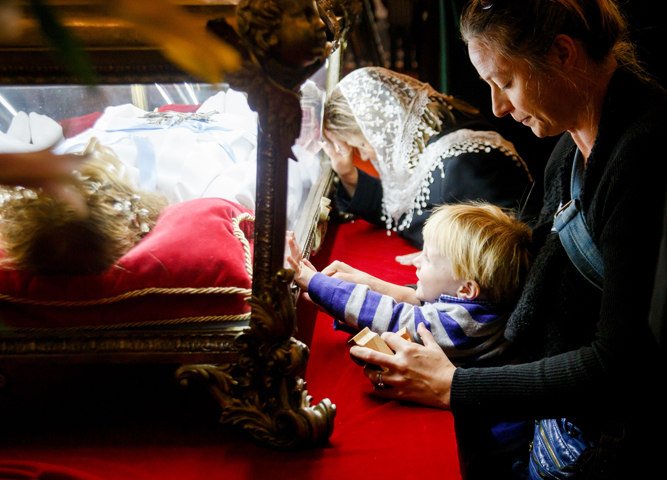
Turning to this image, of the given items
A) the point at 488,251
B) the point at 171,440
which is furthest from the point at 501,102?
the point at 171,440

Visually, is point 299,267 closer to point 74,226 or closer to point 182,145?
point 182,145

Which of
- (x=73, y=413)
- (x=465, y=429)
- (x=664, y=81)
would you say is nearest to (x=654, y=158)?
(x=465, y=429)

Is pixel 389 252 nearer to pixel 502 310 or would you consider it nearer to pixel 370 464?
pixel 502 310

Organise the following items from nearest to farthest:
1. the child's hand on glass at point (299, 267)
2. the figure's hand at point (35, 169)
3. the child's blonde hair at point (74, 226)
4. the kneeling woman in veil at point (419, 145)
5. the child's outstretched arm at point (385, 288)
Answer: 1. the figure's hand at point (35, 169)
2. the child's blonde hair at point (74, 226)
3. the child's hand on glass at point (299, 267)
4. the child's outstretched arm at point (385, 288)
5. the kneeling woman in veil at point (419, 145)

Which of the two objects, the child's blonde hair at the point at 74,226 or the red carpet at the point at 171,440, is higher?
the child's blonde hair at the point at 74,226

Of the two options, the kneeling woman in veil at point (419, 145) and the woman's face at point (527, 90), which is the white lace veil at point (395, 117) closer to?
the kneeling woman in veil at point (419, 145)

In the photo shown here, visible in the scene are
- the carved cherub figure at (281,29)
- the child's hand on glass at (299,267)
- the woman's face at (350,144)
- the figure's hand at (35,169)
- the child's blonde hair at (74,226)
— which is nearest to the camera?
the figure's hand at (35,169)

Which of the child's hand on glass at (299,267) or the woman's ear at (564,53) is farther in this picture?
the child's hand on glass at (299,267)

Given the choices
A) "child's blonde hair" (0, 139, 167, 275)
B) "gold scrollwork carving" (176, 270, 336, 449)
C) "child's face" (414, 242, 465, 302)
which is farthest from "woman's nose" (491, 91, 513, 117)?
"child's blonde hair" (0, 139, 167, 275)

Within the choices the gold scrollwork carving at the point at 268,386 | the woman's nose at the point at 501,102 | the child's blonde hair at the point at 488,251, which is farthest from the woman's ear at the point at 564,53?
the gold scrollwork carving at the point at 268,386

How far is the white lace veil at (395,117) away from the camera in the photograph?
1.78m

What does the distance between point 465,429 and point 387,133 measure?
1126 mm

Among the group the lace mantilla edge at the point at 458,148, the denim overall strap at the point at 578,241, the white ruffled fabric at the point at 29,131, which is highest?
the white ruffled fabric at the point at 29,131

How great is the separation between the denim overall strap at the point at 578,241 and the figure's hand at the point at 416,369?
11.6 inches
